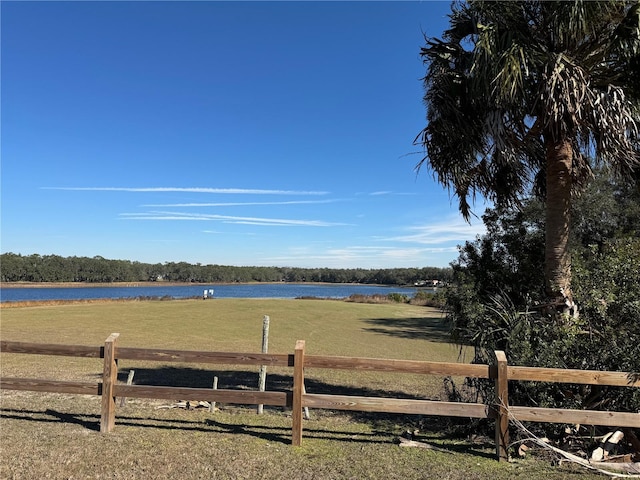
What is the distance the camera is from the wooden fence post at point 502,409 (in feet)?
17.0

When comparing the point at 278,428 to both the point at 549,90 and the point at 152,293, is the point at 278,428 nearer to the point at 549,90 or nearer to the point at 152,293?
the point at 549,90

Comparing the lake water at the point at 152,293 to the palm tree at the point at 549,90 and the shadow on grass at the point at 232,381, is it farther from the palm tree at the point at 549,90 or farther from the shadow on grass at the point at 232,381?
the palm tree at the point at 549,90

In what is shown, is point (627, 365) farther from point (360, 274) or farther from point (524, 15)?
point (360, 274)

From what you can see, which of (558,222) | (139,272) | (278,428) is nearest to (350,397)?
(278,428)

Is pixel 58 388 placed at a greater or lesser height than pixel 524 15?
lesser

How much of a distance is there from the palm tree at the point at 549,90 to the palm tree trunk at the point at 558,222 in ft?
0.05

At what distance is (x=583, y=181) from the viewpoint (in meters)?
8.35

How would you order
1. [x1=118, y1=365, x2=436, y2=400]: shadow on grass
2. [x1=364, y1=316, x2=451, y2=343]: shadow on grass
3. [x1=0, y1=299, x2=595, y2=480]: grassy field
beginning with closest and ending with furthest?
[x1=0, y1=299, x2=595, y2=480]: grassy field < [x1=118, y1=365, x2=436, y2=400]: shadow on grass < [x1=364, y1=316, x2=451, y2=343]: shadow on grass

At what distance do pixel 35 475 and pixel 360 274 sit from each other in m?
179

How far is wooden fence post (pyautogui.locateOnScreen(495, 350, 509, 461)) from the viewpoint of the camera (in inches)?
204

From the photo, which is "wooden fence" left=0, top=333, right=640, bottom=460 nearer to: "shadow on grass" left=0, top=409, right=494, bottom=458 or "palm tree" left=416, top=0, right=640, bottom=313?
"shadow on grass" left=0, top=409, right=494, bottom=458

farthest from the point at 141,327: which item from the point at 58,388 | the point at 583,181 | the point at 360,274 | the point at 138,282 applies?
the point at 360,274

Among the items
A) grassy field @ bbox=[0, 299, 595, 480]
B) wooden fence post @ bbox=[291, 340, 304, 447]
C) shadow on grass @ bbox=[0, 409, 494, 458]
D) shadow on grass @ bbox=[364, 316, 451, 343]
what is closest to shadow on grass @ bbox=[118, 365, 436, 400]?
grassy field @ bbox=[0, 299, 595, 480]

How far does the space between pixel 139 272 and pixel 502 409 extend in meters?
176
